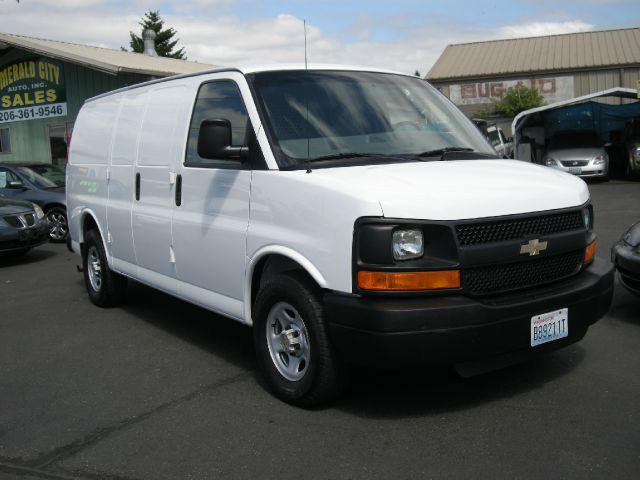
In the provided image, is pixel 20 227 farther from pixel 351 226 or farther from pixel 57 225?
pixel 351 226

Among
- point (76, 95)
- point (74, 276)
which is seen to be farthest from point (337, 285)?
point (76, 95)

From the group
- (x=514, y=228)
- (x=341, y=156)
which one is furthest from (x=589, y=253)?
(x=341, y=156)

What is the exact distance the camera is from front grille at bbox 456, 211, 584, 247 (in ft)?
12.0

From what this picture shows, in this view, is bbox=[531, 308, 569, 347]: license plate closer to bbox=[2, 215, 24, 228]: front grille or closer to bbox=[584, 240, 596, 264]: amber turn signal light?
bbox=[584, 240, 596, 264]: amber turn signal light

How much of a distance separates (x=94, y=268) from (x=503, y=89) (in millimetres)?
33939

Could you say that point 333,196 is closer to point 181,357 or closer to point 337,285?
point 337,285

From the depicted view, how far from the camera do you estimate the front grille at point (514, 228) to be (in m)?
3.67

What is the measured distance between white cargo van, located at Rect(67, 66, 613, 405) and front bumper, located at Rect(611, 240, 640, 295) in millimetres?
1264

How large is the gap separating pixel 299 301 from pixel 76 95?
1869 cm

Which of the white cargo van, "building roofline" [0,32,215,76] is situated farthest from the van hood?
"building roofline" [0,32,215,76]

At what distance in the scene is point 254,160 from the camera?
173 inches

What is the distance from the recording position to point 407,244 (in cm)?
361

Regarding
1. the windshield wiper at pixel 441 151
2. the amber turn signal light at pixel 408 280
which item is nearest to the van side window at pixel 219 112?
the windshield wiper at pixel 441 151

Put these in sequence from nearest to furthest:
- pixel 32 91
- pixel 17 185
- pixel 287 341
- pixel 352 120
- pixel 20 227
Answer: pixel 287 341
pixel 352 120
pixel 20 227
pixel 17 185
pixel 32 91
